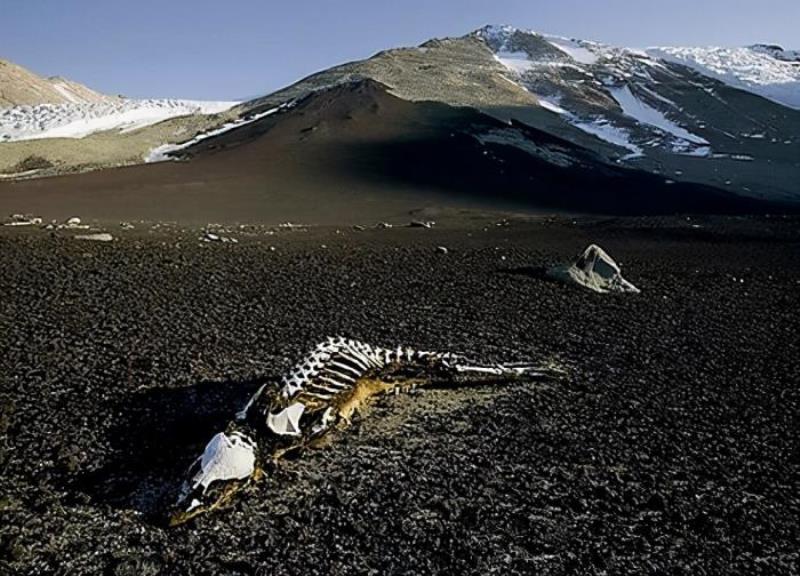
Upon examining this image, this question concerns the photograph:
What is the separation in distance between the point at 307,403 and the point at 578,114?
43521mm

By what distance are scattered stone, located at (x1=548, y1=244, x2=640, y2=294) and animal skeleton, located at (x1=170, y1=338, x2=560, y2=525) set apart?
9.81ft

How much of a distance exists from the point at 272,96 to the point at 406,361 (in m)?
33.2

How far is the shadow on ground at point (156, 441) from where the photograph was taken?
2328 mm

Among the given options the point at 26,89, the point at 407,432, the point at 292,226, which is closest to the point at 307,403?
the point at 407,432

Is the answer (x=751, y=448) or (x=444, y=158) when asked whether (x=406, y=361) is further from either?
(x=444, y=158)

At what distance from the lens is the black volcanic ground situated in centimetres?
1349

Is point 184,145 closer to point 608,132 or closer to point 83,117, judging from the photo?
point 83,117

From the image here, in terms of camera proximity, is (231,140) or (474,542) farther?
(231,140)

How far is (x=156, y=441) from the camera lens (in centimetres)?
274

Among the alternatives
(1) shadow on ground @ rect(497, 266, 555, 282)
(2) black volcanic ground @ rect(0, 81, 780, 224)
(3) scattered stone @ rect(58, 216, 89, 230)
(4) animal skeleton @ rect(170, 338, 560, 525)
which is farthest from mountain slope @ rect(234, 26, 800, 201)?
(4) animal skeleton @ rect(170, 338, 560, 525)

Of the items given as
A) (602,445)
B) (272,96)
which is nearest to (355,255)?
(602,445)

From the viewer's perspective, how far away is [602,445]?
2.94 m

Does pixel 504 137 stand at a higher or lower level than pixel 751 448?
higher

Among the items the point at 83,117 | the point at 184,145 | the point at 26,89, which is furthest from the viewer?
the point at 26,89
